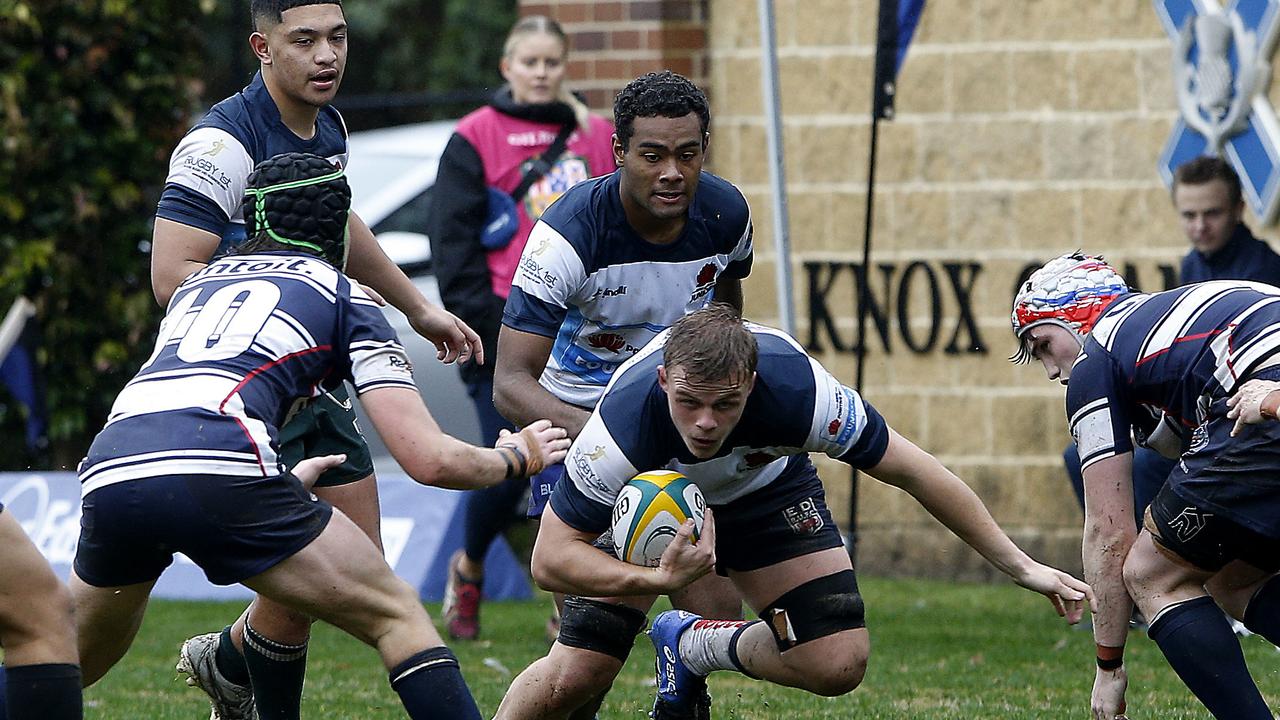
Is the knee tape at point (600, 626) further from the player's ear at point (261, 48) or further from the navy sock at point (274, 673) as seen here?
the player's ear at point (261, 48)

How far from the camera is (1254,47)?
27.3 feet

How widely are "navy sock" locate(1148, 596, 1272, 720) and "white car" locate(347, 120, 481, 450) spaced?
191 inches

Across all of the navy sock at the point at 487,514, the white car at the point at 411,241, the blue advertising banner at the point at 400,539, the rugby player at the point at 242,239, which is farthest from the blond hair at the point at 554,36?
the rugby player at the point at 242,239

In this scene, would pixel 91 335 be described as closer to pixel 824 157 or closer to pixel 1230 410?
pixel 824 157

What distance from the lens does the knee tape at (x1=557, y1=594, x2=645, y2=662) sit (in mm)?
4922

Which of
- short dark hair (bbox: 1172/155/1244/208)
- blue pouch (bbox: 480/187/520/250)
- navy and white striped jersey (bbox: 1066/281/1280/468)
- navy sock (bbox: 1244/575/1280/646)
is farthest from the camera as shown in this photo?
blue pouch (bbox: 480/187/520/250)

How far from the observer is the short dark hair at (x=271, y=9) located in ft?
17.4

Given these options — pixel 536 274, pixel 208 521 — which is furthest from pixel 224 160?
pixel 208 521

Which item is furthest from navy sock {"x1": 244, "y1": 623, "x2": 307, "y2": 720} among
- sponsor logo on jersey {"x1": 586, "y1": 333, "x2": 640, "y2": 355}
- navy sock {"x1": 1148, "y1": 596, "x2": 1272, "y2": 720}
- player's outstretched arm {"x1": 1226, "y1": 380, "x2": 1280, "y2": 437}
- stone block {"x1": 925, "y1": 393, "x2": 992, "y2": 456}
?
stone block {"x1": 925, "y1": 393, "x2": 992, "y2": 456}

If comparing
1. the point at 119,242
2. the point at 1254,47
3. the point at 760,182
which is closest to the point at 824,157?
the point at 760,182

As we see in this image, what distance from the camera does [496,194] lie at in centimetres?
754

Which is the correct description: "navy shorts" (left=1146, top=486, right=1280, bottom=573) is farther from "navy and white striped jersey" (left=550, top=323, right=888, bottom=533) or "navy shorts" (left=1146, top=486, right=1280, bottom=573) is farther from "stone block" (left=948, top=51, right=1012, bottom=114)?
"stone block" (left=948, top=51, right=1012, bottom=114)

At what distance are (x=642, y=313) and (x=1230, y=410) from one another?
171cm

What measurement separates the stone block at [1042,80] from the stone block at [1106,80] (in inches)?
1.9
